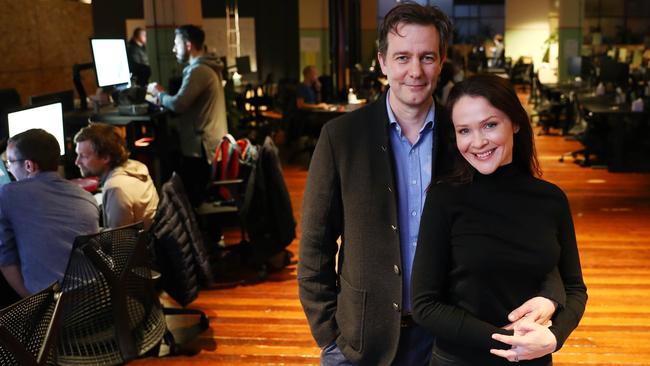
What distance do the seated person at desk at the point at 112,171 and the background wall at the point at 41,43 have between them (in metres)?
4.47

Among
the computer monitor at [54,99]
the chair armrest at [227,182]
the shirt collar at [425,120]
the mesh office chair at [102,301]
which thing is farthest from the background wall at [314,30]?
the shirt collar at [425,120]

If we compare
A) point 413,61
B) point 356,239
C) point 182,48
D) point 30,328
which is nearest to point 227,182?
point 182,48

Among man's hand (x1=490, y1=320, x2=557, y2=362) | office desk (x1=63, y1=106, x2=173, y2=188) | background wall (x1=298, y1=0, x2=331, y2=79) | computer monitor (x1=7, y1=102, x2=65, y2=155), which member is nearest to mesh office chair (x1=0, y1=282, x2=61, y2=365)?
man's hand (x1=490, y1=320, x2=557, y2=362)

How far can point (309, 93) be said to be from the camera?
30.6ft

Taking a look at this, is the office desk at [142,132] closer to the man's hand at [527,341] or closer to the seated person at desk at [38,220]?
the seated person at desk at [38,220]

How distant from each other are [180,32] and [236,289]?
2.06 m

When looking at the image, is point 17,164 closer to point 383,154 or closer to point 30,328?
point 30,328

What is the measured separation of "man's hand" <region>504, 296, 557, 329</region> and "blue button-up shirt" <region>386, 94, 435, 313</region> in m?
0.34

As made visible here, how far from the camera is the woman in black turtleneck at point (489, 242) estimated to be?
1.53 m

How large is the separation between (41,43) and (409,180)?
768cm

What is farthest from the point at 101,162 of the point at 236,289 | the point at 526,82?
the point at 526,82

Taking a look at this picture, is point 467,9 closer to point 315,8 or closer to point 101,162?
point 315,8

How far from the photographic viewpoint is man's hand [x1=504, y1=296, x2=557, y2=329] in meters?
1.52

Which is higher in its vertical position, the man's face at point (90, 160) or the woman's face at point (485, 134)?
the woman's face at point (485, 134)
